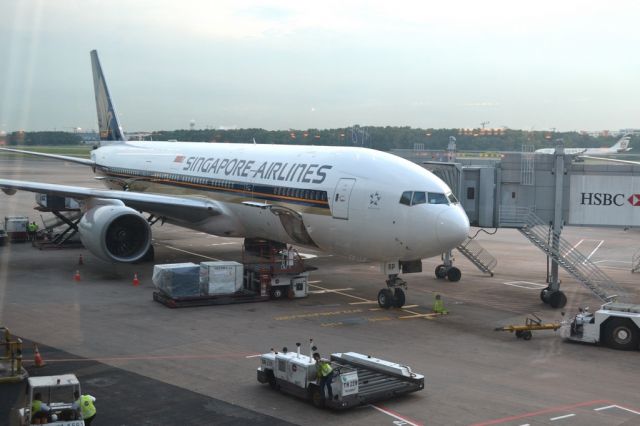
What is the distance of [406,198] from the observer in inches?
886

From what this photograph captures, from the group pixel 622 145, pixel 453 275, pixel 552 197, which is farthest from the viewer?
pixel 622 145

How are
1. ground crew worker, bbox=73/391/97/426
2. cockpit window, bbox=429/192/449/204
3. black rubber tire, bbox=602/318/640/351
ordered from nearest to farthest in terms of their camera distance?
ground crew worker, bbox=73/391/97/426 → black rubber tire, bbox=602/318/640/351 → cockpit window, bbox=429/192/449/204

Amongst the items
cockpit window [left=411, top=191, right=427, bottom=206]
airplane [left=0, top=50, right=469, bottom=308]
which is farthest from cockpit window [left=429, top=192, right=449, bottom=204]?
cockpit window [left=411, top=191, right=427, bottom=206]

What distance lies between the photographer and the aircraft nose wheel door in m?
23.7

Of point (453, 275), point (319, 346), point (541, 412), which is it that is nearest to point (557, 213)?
point (453, 275)

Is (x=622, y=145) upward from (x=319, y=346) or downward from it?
upward

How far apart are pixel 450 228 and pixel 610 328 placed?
16.9ft

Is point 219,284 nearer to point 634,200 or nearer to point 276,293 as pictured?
point 276,293

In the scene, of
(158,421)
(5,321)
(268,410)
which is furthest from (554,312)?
(5,321)

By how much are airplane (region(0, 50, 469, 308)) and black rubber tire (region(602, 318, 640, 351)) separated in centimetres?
→ 486

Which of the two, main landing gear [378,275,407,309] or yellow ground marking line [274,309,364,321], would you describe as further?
main landing gear [378,275,407,309]

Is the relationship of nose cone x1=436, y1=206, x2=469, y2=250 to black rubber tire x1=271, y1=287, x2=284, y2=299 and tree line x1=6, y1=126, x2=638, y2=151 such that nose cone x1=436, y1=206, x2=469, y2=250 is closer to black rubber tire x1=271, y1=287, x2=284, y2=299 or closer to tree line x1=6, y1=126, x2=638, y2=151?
black rubber tire x1=271, y1=287, x2=284, y2=299

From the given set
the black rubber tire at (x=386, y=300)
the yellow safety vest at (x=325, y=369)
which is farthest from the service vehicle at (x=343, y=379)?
the black rubber tire at (x=386, y=300)

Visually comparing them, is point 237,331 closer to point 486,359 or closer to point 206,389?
point 206,389
